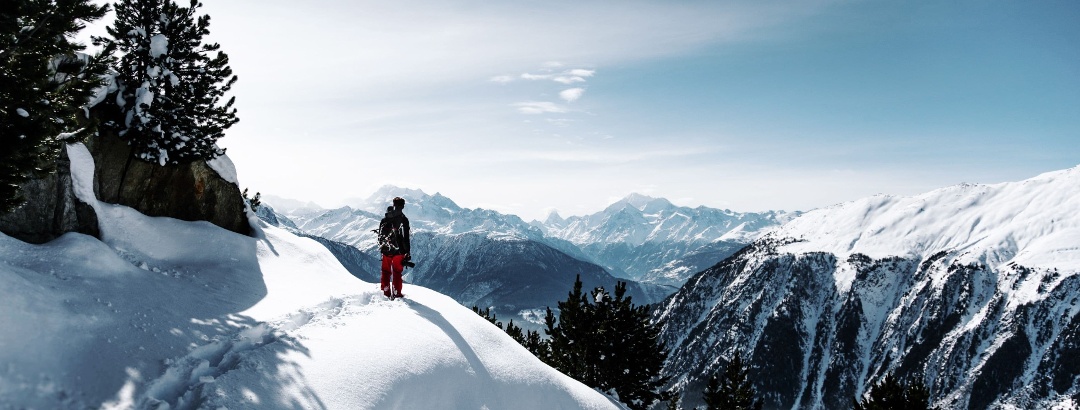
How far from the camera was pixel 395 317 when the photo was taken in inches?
497

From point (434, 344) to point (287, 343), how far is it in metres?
2.82

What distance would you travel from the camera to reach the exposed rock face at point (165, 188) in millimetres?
17609

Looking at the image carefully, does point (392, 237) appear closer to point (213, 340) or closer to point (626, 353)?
point (213, 340)

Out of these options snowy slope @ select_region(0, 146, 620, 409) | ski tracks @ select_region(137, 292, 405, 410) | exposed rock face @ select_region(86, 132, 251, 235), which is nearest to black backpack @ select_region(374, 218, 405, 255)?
snowy slope @ select_region(0, 146, 620, 409)

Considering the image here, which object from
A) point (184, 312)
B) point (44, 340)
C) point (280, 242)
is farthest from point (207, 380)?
point (280, 242)

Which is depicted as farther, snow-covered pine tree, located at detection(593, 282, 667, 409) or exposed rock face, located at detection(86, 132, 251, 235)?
snow-covered pine tree, located at detection(593, 282, 667, 409)

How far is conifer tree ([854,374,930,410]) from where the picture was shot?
1336 inches

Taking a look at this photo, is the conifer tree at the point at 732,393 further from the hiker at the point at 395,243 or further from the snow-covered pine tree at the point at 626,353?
the hiker at the point at 395,243

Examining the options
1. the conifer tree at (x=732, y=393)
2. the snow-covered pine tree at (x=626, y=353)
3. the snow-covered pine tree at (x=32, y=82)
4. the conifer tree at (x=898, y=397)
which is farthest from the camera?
the conifer tree at (x=732, y=393)

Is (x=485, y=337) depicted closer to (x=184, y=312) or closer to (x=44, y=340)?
(x=184, y=312)

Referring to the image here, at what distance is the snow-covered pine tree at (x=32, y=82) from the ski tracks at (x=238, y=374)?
4.31 meters

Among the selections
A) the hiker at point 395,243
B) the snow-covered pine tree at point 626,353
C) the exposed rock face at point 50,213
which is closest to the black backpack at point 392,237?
the hiker at point 395,243

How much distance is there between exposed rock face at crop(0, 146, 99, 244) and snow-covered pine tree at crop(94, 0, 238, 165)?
3.59 metres

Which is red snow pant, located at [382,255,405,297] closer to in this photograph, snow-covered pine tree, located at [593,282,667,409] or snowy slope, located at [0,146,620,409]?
snowy slope, located at [0,146,620,409]
